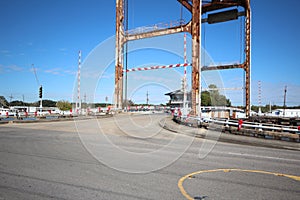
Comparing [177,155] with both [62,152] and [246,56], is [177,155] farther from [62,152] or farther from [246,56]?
[246,56]

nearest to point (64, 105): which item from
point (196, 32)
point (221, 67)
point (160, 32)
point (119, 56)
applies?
point (119, 56)

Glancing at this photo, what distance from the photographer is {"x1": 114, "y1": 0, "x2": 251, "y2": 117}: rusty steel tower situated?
21.4m

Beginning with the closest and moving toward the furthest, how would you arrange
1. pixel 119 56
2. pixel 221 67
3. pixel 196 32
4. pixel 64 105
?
pixel 196 32
pixel 119 56
pixel 221 67
pixel 64 105

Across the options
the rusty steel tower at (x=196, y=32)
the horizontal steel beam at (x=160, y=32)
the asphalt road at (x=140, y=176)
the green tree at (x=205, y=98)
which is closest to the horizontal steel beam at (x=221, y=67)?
the rusty steel tower at (x=196, y=32)

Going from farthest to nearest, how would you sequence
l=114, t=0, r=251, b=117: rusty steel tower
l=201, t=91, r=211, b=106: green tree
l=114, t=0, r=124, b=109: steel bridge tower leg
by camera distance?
l=201, t=91, r=211, b=106: green tree
l=114, t=0, r=124, b=109: steel bridge tower leg
l=114, t=0, r=251, b=117: rusty steel tower

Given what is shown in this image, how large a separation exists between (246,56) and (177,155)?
29.5 meters

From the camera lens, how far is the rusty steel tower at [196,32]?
70.3 feet

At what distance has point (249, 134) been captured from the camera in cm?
1399

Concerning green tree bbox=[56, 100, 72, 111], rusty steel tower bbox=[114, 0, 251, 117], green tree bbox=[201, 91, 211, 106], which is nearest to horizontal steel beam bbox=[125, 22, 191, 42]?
rusty steel tower bbox=[114, 0, 251, 117]

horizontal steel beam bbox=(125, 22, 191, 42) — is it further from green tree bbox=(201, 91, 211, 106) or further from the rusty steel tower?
green tree bbox=(201, 91, 211, 106)

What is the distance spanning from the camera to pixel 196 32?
22281 mm

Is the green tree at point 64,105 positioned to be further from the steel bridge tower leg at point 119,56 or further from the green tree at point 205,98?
the steel bridge tower leg at point 119,56

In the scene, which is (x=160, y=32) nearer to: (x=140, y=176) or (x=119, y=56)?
(x=119, y=56)

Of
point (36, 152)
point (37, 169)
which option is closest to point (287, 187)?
point (37, 169)
